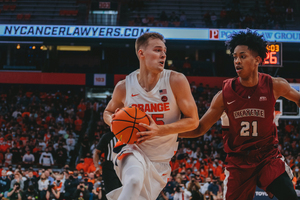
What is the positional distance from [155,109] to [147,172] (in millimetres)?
691

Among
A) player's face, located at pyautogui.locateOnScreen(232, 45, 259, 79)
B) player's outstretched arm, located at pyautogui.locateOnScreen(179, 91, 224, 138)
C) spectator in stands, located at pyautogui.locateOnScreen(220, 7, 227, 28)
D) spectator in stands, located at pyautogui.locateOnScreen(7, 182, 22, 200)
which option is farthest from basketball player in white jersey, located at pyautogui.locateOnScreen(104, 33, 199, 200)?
spectator in stands, located at pyautogui.locateOnScreen(220, 7, 227, 28)

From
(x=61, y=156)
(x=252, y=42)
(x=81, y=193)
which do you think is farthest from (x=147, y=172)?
(x=61, y=156)

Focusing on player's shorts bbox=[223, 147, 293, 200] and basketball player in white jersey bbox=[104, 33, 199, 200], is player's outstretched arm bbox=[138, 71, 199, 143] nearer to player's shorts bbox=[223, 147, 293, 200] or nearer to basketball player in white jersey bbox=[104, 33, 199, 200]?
basketball player in white jersey bbox=[104, 33, 199, 200]

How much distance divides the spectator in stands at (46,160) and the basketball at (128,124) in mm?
11988

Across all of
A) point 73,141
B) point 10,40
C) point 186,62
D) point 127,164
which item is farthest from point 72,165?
point 127,164

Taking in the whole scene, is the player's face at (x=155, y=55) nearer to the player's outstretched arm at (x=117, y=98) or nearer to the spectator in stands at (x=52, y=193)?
the player's outstretched arm at (x=117, y=98)

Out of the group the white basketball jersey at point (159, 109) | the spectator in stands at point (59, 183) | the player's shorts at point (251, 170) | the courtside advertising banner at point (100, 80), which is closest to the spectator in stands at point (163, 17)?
the courtside advertising banner at point (100, 80)

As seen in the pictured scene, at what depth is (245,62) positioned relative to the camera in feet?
13.5

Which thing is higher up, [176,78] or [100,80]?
[100,80]

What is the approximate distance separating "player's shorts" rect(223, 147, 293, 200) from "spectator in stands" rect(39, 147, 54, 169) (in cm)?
1188

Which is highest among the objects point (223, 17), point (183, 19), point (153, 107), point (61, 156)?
point (223, 17)

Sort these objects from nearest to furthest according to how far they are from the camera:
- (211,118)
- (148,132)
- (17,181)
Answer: (148,132)
(211,118)
(17,181)

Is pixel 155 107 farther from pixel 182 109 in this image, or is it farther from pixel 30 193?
pixel 30 193

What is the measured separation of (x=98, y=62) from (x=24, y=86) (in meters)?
5.14
